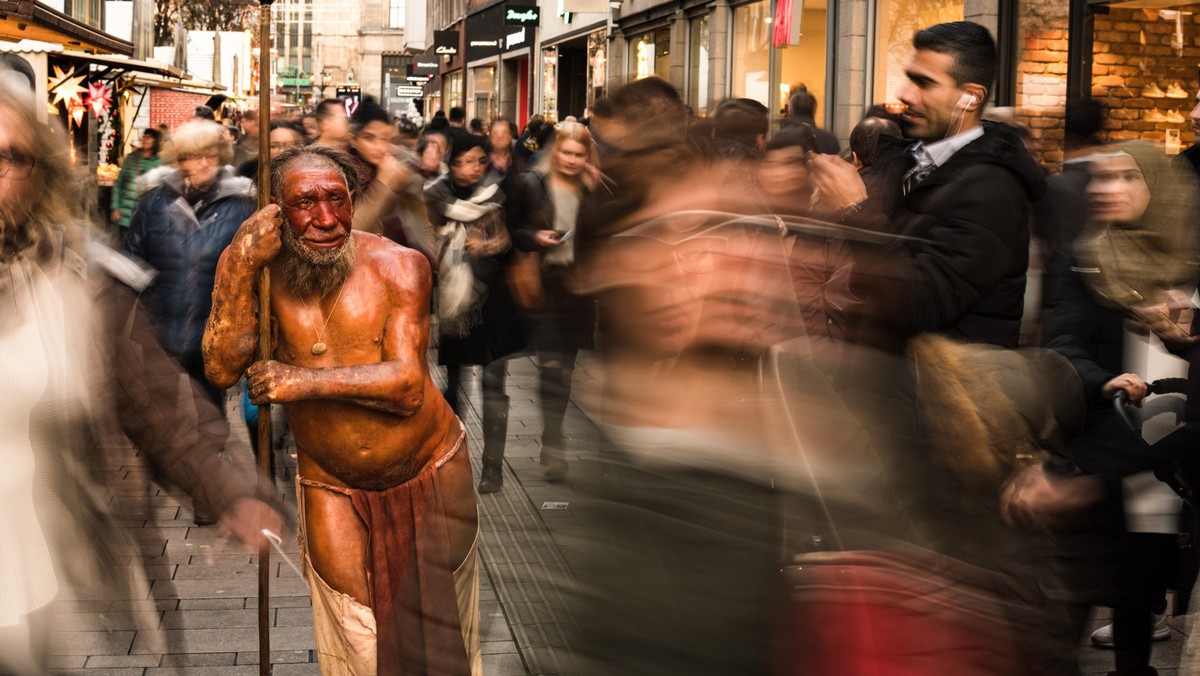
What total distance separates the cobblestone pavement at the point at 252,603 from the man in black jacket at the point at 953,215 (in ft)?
2.95

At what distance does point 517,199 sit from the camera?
28.2 ft

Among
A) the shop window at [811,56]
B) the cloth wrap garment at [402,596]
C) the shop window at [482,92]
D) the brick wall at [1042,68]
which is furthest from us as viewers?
the shop window at [482,92]

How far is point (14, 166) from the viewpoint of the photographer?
10.9ft

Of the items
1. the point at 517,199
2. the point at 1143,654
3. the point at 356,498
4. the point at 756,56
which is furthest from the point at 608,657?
the point at 756,56

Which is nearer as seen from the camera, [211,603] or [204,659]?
[204,659]

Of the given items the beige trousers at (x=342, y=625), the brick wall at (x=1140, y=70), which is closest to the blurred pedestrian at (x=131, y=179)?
the brick wall at (x=1140, y=70)

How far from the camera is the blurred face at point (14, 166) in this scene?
330cm

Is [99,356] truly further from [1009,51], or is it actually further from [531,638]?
[1009,51]

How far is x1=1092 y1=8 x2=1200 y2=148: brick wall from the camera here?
38.0 feet

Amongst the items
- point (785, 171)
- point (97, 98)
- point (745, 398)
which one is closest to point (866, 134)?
point (785, 171)

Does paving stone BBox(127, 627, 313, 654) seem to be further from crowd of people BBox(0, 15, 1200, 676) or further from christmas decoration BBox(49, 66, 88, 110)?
christmas decoration BBox(49, 66, 88, 110)

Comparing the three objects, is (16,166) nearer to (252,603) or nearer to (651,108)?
(651,108)

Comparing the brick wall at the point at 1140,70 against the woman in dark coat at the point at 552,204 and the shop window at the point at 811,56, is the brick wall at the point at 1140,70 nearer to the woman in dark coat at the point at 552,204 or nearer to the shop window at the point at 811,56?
the woman in dark coat at the point at 552,204

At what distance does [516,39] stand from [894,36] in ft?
73.1
